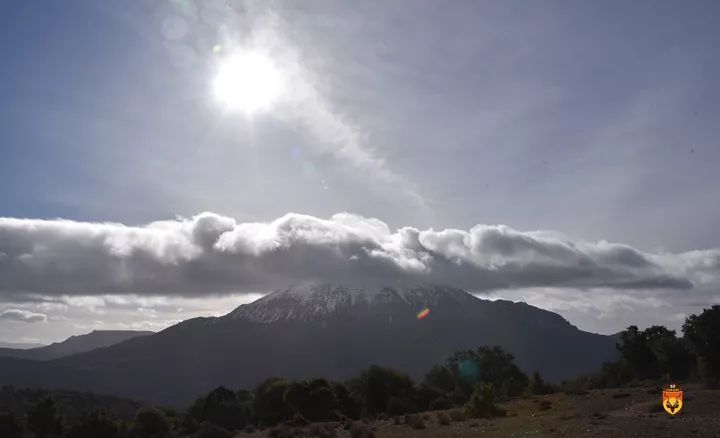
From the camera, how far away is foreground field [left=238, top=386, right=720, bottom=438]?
1310 inches

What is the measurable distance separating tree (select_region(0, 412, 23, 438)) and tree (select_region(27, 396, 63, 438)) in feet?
7.57

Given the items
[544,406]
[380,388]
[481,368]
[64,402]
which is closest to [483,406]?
[544,406]

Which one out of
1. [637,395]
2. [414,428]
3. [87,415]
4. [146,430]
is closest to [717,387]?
[637,395]

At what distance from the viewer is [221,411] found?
9556 cm

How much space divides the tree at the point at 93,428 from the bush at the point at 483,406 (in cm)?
5723

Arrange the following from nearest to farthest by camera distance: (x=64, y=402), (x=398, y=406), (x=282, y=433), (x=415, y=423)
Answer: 1. (x=415, y=423)
2. (x=282, y=433)
3. (x=398, y=406)
4. (x=64, y=402)

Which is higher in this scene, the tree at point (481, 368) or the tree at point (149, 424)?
the tree at point (481, 368)

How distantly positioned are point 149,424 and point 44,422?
72.6 feet

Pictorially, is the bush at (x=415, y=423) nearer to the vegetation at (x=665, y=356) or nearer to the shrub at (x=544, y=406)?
the shrub at (x=544, y=406)

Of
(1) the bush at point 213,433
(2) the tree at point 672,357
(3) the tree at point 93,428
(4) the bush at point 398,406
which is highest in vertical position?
(2) the tree at point 672,357


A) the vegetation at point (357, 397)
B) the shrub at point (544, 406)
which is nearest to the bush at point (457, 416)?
the shrub at point (544, 406)

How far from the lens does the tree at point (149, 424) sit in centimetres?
8344

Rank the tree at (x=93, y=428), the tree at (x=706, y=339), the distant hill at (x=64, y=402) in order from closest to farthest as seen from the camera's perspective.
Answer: the tree at (x=706, y=339) < the tree at (x=93, y=428) < the distant hill at (x=64, y=402)

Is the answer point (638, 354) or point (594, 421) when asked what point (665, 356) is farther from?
point (594, 421)
